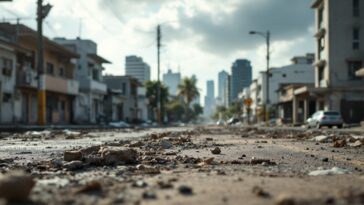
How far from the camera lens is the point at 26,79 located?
44250mm

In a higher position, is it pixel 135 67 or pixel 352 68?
pixel 135 67

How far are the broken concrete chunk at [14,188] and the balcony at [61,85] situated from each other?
4604 cm

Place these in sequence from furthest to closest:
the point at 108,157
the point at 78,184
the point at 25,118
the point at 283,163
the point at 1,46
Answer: the point at 25,118, the point at 1,46, the point at 283,163, the point at 108,157, the point at 78,184

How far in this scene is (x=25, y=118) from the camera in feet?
152

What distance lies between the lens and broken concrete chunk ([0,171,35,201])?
413 cm

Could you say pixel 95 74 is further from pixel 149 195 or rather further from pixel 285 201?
pixel 285 201

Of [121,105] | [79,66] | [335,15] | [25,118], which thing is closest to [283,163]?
[25,118]

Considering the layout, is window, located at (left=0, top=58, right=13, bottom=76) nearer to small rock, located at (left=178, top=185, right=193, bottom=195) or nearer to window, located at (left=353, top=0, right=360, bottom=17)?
window, located at (left=353, top=0, right=360, bottom=17)

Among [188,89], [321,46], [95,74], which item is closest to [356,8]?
[321,46]

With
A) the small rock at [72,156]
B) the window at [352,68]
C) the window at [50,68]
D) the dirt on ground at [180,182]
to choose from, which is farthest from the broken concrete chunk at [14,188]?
the window at [352,68]

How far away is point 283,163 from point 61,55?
5088 centimetres

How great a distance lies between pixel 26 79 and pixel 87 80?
22.7 m

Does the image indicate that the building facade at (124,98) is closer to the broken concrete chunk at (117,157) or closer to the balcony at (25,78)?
the balcony at (25,78)

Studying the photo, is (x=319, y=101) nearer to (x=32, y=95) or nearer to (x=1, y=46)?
(x=32, y=95)
